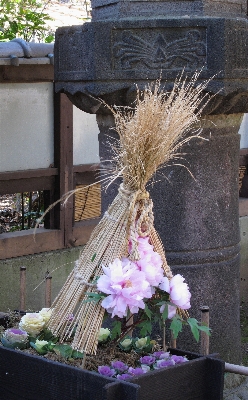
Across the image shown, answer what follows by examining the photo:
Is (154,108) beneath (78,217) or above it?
above

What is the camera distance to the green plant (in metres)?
6.89

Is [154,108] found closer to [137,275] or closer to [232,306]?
[137,275]

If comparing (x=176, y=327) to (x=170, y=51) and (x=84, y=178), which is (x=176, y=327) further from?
(x=84, y=178)

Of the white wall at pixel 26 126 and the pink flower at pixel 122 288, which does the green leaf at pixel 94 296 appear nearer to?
the pink flower at pixel 122 288

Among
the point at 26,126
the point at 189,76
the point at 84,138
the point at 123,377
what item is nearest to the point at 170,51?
the point at 189,76

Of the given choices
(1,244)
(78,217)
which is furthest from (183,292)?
(78,217)

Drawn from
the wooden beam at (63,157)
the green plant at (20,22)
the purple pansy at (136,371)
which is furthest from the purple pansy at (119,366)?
the green plant at (20,22)

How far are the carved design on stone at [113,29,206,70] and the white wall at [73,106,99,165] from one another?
8.32 ft

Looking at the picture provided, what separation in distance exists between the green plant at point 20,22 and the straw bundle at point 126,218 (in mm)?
4223

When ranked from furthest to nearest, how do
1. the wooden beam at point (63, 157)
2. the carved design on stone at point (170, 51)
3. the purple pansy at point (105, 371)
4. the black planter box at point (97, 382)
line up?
the wooden beam at point (63, 157), the carved design on stone at point (170, 51), the purple pansy at point (105, 371), the black planter box at point (97, 382)

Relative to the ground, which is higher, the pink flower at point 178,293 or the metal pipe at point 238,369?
the pink flower at point 178,293

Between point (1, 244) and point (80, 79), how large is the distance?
7.28 feet

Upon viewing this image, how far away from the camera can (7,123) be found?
5734 millimetres

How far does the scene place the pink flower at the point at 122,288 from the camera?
98.5 inches
